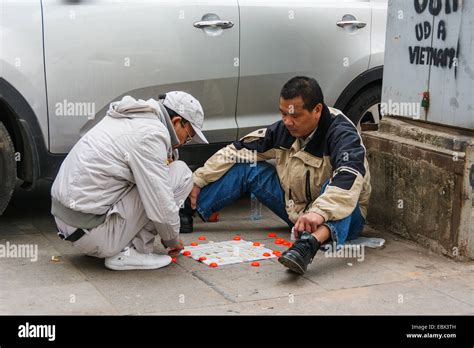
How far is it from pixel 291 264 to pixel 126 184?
1.04 meters

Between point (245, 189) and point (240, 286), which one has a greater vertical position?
point (245, 189)

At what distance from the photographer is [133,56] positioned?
5.51 m

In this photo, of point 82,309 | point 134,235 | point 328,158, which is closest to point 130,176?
point 134,235

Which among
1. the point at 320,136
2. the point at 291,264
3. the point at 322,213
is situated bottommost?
the point at 291,264

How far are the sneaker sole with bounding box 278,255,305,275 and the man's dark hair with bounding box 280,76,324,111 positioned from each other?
1038 mm

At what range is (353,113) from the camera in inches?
259

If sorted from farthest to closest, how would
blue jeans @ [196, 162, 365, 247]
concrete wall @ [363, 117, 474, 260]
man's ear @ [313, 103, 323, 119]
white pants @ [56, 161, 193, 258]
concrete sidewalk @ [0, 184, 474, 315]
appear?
blue jeans @ [196, 162, 365, 247] < man's ear @ [313, 103, 323, 119] < concrete wall @ [363, 117, 474, 260] < white pants @ [56, 161, 193, 258] < concrete sidewalk @ [0, 184, 474, 315]

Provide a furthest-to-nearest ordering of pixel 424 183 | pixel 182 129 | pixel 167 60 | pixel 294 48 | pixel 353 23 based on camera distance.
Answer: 1. pixel 353 23
2. pixel 294 48
3. pixel 167 60
4. pixel 424 183
5. pixel 182 129

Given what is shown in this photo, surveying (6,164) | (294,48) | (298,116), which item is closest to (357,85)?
(294,48)

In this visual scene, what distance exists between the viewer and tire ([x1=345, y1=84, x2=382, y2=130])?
657cm

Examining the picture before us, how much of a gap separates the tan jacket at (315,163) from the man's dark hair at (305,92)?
0.16 metres

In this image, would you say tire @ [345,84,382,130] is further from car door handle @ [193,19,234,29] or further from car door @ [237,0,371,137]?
car door handle @ [193,19,234,29]

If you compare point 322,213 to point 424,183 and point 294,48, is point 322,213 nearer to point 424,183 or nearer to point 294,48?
point 424,183

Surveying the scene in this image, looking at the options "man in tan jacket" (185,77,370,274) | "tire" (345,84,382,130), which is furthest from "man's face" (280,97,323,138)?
"tire" (345,84,382,130)
